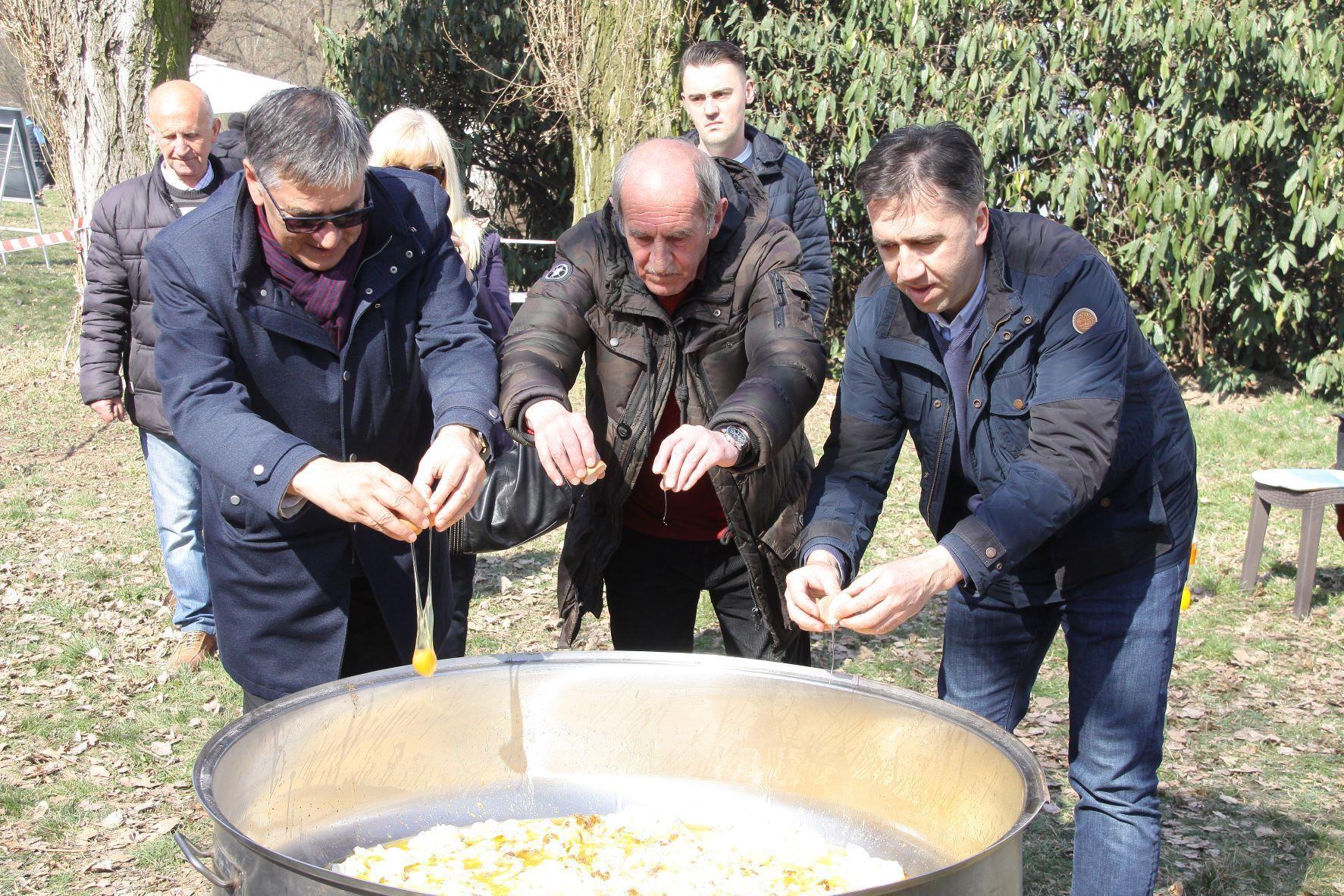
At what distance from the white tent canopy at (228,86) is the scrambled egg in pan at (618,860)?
1705 cm

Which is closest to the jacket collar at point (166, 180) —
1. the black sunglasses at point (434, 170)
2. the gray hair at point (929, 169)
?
the black sunglasses at point (434, 170)

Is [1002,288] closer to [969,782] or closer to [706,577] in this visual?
[969,782]

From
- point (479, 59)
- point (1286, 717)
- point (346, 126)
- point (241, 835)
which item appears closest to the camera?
point (241, 835)

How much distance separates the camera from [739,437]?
272 cm

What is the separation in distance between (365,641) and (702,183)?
140 cm

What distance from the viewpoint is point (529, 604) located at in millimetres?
6273

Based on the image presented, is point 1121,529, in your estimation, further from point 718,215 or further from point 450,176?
point 450,176

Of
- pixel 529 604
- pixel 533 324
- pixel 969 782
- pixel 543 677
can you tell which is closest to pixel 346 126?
pixel 533 324

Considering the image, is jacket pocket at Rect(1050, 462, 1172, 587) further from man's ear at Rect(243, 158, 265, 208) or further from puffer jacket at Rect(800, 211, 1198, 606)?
man's ear at Rect(243, 158, 265, 208)

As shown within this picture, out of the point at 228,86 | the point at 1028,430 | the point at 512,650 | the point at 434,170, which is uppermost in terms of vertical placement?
the point at 228,86

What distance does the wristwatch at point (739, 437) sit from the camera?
2.70 m

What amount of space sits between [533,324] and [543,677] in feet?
2.75

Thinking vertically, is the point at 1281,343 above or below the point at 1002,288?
below

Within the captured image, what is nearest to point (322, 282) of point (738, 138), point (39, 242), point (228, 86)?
point (738, 138)
